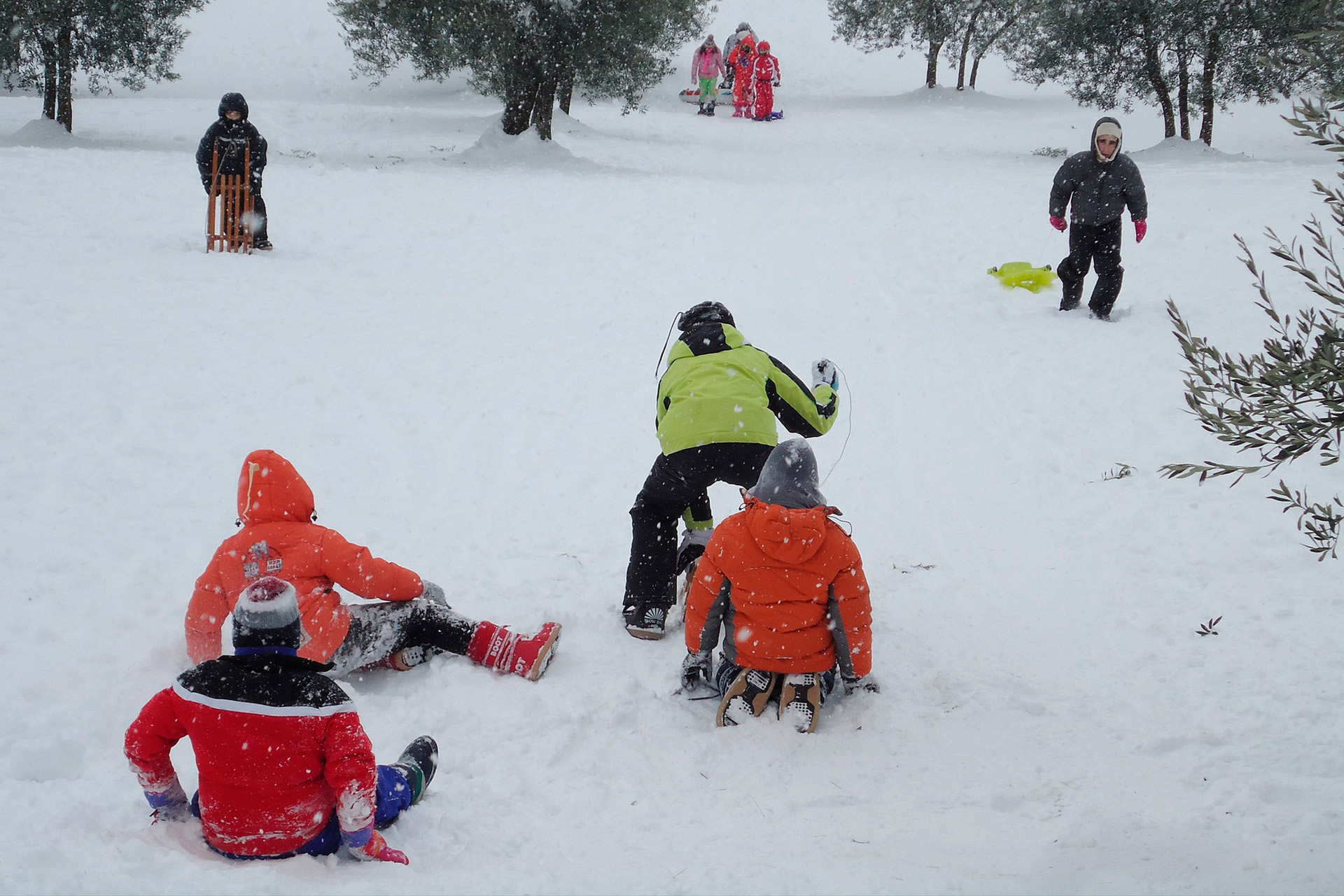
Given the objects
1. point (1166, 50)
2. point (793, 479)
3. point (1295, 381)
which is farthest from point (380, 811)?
point (1166, 50)

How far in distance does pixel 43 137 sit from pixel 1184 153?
19.7m

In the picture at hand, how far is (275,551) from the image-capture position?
12.5 ft

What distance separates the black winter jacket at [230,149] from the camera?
10414mm

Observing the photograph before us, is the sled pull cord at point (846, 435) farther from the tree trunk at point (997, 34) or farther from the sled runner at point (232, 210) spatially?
the tree trunk at point (997, 34)

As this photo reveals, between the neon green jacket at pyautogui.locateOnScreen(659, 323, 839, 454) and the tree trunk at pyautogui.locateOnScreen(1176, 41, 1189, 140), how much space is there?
614 inches

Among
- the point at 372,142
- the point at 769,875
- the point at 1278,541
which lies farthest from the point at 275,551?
the point at 372,142

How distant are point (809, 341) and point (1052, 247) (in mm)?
4311

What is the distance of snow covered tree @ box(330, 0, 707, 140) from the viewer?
15602 millimetres

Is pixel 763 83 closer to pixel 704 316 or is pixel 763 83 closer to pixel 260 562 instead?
pixel 704 316

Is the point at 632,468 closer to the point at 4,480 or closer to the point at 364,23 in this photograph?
the point at 4,480

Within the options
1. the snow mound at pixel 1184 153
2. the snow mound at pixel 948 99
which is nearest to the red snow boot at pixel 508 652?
the snow mound at pixel 1184 153

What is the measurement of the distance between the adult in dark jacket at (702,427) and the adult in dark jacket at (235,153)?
7474 mm

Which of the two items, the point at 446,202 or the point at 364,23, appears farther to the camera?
the point at 364,23

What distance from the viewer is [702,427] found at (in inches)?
173
